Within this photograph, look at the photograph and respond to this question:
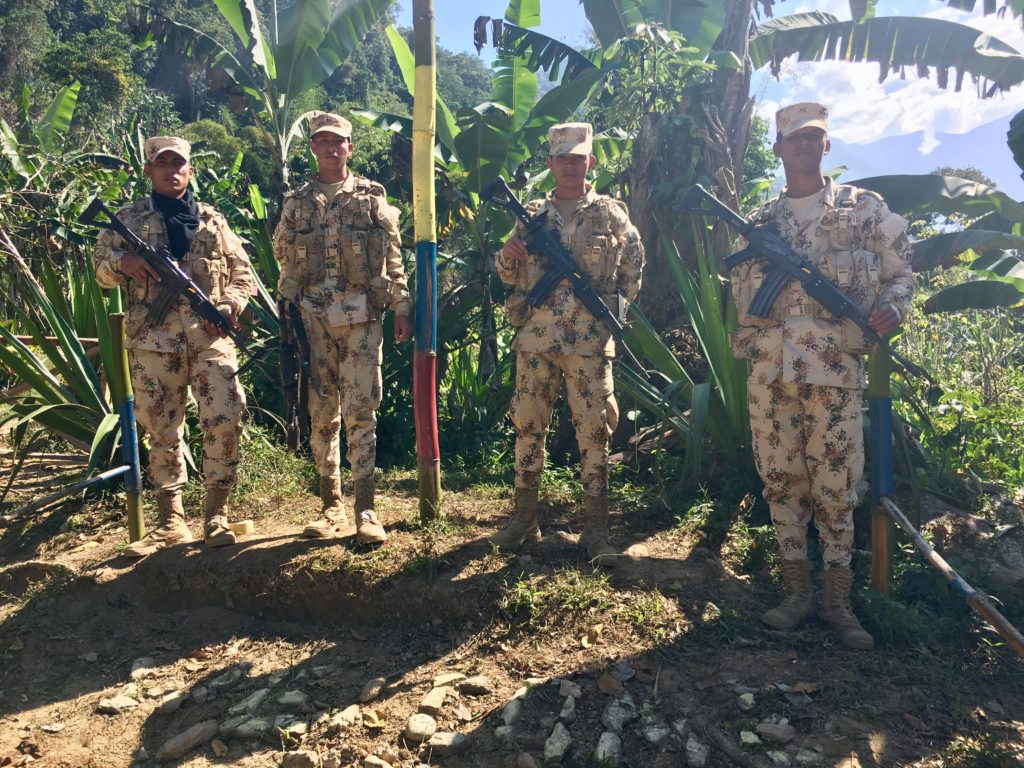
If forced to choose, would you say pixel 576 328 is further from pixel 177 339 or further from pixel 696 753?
pixel 177 339

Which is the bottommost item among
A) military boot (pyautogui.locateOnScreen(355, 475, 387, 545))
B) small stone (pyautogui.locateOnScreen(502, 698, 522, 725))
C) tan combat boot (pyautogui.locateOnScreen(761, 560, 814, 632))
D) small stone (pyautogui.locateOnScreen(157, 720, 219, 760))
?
small stone (pyautogui.locateOnScreen(157, 720, 219, 760))

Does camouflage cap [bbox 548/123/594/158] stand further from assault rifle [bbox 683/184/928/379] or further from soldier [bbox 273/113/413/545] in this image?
soldier [bbox 273/113/413/545]

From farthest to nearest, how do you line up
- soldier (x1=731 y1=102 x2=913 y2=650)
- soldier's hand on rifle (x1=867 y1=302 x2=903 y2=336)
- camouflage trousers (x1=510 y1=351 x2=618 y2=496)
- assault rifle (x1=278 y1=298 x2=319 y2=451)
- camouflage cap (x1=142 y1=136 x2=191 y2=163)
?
assault rifle (x1=278 y1=298 x2=319 y2=451) < camouflage cap (x1=142 y1=136 x2=191 y2=163) < camouflage trousers (x1=510 y1=351 x2=618 y2=496) < soldier (x1=731 y1=102 x2=913 y2=650) < soldier's hand on rifle (x1=867 y1=302 x2=903 y2=336)

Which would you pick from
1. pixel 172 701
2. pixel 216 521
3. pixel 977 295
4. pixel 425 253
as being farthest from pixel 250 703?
pixel 977 295

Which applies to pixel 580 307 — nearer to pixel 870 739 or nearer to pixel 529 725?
pixel 529 725

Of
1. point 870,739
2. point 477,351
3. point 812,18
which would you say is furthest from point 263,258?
point 812,18

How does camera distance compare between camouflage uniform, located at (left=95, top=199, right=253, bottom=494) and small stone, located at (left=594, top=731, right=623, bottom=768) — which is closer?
small stone, located at (left=594, top=731, right=623, bottom=768)

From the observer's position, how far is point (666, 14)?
22.0 ft

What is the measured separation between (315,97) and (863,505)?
26394 millimetres

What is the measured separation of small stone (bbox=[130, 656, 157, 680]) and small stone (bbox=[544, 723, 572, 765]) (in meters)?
1.68

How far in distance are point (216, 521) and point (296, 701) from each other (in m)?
1.22

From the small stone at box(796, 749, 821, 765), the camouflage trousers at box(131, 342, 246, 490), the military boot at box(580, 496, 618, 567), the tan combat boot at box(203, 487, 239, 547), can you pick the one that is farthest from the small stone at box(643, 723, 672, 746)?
the camouflage trousers at box(131, 342, 246, 490)

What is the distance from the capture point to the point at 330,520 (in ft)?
11.9

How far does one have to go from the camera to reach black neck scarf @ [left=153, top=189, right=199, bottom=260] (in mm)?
3561
